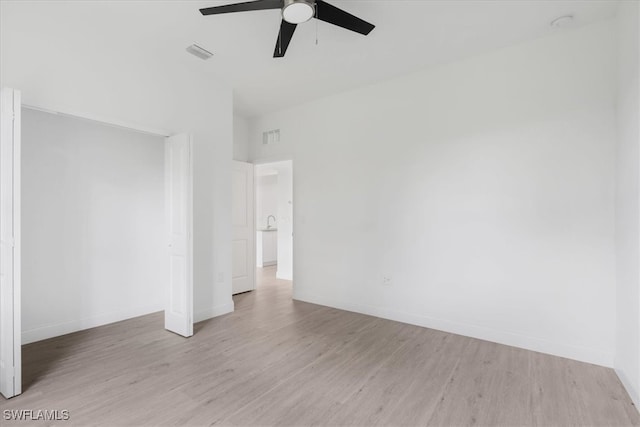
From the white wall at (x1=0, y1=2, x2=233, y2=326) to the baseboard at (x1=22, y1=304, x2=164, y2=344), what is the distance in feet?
2.94

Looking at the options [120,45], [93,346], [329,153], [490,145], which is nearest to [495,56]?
[490,145]

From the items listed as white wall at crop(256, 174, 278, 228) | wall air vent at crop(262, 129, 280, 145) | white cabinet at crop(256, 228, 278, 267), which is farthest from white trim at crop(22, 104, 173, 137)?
white wall at crop(256, 174, 278, 228)

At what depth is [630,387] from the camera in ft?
7.76

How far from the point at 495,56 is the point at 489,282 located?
2.43 metres

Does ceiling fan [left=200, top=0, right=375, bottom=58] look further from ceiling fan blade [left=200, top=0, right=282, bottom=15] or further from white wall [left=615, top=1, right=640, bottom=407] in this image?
white wall [left=615, top=1, right=640, bottom=407]

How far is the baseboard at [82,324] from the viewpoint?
3.33 meters

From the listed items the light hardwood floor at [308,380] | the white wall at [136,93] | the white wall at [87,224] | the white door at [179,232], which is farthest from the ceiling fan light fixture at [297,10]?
the white wall at [87,224]

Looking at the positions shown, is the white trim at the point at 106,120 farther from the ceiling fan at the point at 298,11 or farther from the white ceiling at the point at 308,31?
the ceiling fan at the point at 298,11

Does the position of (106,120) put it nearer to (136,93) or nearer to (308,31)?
(136,93)

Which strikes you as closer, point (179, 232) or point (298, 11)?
point (298, 11)

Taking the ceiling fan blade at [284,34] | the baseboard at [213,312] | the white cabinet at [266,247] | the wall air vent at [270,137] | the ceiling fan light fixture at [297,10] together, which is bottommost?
the baseboard at [213,312]

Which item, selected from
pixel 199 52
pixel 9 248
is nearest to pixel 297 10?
pixel 199 52

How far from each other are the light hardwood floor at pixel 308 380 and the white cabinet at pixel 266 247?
438 centimetres

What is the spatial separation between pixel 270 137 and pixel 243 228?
1.64 m
